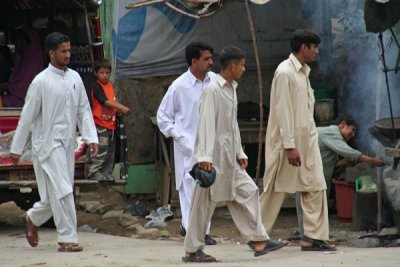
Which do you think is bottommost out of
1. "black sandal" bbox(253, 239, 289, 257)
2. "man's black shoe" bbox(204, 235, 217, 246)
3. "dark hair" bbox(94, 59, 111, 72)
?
"man's black shoe" bbox(204, 235, 217, 246)

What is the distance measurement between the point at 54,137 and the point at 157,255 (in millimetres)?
1387

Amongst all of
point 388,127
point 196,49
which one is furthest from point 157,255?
point 388,127

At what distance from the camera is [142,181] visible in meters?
14.6

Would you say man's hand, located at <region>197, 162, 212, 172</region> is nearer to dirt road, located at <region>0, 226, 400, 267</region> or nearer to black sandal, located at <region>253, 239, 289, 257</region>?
dirt road, located at <region>0, 226, 400, 267</region>

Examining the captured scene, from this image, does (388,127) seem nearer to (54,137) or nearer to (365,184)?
(365,184)

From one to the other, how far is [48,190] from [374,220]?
11.9ft

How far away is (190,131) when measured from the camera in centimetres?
1082

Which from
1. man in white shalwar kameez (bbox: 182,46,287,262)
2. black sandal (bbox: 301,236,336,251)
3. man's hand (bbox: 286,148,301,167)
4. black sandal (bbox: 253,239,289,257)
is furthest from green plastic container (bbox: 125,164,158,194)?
man in white shalwar kameez (bbox: 182,46,287,262)

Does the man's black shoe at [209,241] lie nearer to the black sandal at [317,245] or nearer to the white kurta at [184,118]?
the white kurta at [184,118]

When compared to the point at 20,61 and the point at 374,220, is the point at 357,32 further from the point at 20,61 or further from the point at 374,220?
the point at 20,61

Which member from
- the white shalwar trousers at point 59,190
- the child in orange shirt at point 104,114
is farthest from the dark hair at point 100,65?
the white shalwar trousers at point 59,190

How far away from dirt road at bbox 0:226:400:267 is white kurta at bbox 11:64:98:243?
389mm

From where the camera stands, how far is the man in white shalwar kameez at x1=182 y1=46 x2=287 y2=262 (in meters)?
8.78

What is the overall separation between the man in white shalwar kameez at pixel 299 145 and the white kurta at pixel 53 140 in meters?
1.77
